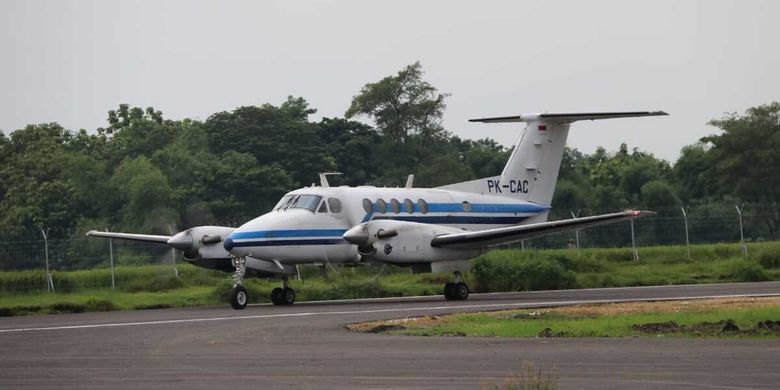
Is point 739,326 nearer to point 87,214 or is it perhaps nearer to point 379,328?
point 379,328

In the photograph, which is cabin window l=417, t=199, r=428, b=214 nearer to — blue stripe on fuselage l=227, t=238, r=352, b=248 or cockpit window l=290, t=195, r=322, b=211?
blue stripe on fuselage l=227, t=238, r=352, b=248

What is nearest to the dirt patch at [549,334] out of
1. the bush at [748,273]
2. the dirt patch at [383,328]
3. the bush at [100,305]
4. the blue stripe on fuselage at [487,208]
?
the dirt patch at [383,328]

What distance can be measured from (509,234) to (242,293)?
6781 millimetres

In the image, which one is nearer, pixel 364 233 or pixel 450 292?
pixel 364 233

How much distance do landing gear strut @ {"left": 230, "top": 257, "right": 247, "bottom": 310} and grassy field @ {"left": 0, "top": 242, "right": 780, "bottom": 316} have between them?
2.84m

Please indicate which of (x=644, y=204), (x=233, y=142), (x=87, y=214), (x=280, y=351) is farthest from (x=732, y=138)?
(x=280, y=351)

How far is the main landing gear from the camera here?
29.2 meters

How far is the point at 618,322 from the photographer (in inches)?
841

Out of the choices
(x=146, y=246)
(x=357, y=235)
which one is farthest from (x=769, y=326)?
(x=146, y=246)

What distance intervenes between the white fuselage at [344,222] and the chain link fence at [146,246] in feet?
22.8

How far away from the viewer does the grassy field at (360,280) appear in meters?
32.8

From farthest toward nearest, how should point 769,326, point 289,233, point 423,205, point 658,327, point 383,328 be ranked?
point 423,205 < point 289,233 < point 383,328 < point 658,327 < point 769,326

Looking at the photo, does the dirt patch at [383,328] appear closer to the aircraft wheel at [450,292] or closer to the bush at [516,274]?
the aircraft wheel at [450,292]

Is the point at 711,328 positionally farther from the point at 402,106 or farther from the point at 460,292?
the point at 402,106
